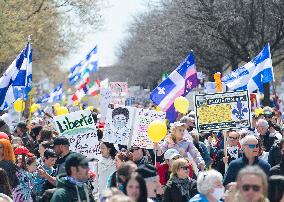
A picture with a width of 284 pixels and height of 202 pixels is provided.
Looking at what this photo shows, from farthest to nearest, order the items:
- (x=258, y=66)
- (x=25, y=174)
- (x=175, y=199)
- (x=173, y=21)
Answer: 1. (x=173, y=21)
2. (x=258, y=66)
3. (x=25, y=174)
4. (x=175, y=199)

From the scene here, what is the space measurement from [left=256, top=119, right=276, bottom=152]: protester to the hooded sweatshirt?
766cm

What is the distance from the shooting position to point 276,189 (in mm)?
7977

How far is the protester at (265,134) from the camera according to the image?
16.2m

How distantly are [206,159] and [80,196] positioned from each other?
6.38 metres

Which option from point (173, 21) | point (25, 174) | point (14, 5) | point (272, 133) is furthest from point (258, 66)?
point (173, 21)

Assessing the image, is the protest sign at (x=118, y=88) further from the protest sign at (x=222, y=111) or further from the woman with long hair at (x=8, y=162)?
the woman with long hair at (x=8, y=162)

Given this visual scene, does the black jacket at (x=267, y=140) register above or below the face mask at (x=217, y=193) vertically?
above

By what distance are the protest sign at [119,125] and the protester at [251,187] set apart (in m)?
6.59

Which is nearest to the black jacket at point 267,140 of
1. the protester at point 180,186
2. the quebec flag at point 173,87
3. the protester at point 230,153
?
the protester at point 230,153

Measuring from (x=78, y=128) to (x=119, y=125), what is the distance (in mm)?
1018

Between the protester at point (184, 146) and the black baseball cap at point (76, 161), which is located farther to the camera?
the protester at point (184, 146)

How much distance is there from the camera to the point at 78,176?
28.9 ft

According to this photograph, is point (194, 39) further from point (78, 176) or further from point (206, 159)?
point (78, 176)

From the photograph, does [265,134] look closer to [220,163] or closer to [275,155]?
[220,163]
